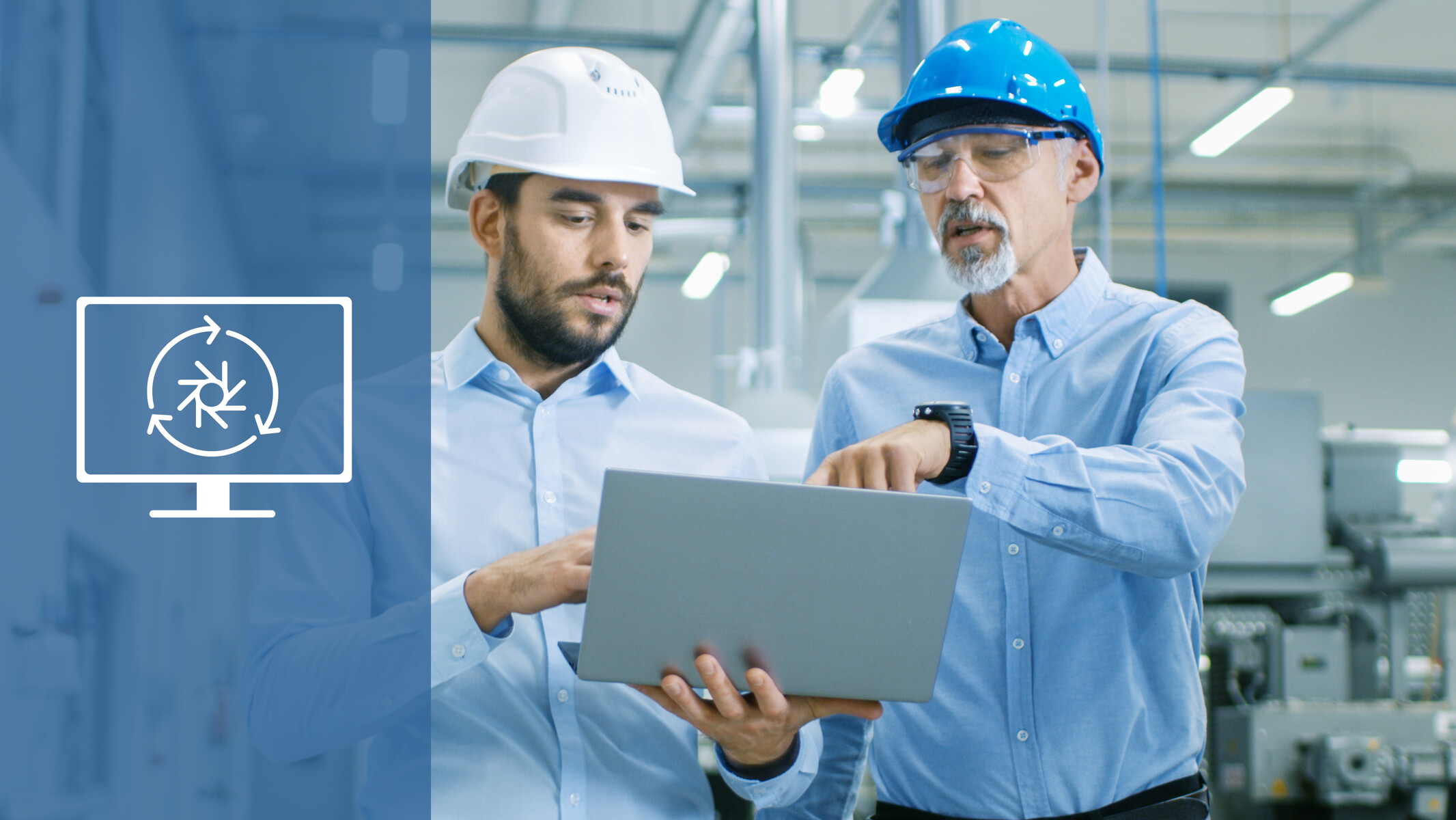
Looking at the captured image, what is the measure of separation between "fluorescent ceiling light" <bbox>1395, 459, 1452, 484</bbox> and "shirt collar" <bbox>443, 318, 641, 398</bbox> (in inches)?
107

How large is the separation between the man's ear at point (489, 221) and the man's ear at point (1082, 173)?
0.68 m

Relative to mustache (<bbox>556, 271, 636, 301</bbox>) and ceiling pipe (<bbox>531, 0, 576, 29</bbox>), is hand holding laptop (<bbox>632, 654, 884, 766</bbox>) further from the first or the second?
ceiling pipe (<bbox>531, 0, 576, 29</bbox>)

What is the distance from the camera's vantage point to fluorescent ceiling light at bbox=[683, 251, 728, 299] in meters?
6.86

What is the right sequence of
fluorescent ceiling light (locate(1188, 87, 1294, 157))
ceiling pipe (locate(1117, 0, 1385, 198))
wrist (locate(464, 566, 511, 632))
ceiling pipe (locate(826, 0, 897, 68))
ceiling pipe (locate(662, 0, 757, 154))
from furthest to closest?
ceiling pipe (locate(1117, 0, 1385, 198))
ceiling pipe (locate(826, 0, 897, 68))
fluorescent ceiling light (locate(1188, 87, 1294, 157))
ceiling pipe (locate(662, 0, 757, 154))
wrist (locate(464, 566, 511, 632))

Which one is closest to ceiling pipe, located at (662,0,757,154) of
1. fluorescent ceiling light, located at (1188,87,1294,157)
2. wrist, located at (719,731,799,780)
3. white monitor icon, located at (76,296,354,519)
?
white monitor icon, located at (76,296,354,519)

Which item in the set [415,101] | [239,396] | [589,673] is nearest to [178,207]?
[239,396]

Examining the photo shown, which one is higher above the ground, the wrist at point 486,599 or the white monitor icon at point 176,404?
the white monitor icon at point 176,404

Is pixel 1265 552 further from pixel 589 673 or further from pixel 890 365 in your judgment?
pixel 589 673

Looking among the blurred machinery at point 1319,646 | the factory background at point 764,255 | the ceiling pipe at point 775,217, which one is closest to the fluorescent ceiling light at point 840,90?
the factory background at point 764,255

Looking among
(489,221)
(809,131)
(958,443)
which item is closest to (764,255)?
(489,221)

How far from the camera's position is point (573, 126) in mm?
1283

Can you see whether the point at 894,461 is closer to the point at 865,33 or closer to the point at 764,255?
the point at 764,255

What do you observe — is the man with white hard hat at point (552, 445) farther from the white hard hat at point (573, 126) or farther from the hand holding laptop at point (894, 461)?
the hand holding laptop at point (894, 461)

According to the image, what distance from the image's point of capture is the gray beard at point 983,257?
1384mm
